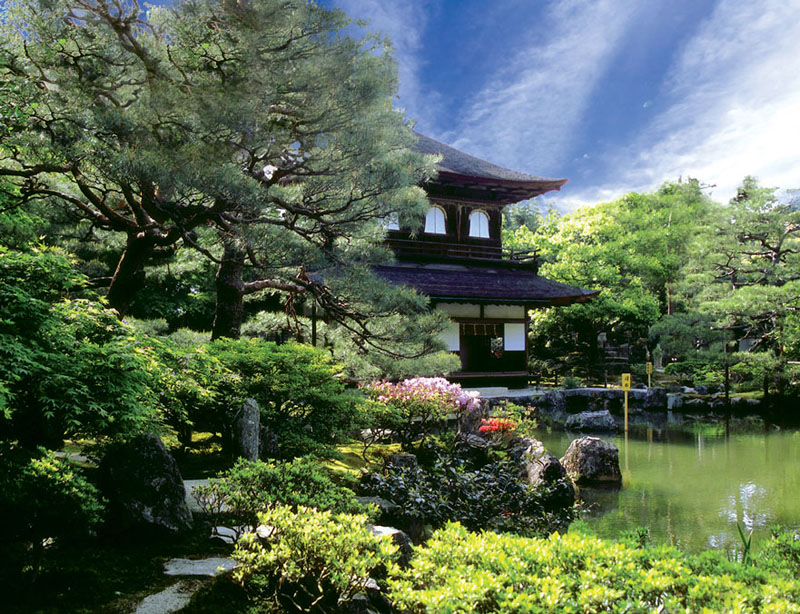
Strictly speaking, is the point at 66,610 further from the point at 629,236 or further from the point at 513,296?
the point at 629,236

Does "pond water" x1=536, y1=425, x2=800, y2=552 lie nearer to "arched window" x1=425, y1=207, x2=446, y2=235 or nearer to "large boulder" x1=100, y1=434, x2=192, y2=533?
"large boulder" x1=100, y1=434, x2=192, y2=533

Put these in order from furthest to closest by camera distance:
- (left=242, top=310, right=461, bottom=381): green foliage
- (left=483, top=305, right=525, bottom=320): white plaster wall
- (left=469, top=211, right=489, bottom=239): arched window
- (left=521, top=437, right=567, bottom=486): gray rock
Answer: (left=469, top=211, right=489, bottom=239): arched window, (left=483, top=305, right=525, bottom=320): white plaster wall, (left=242, top=310, right=461, bottom=381): green foliage, (left=521, top=437, right=567, bottom=486): gray rock

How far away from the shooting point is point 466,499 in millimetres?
5414

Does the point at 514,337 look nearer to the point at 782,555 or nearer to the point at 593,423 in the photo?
the point at 593,423

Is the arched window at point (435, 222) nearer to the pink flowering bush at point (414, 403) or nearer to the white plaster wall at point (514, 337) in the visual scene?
the white plaster wall at point (514, 337)

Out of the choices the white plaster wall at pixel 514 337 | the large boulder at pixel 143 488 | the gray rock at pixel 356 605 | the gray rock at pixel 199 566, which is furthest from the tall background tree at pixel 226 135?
the white plaster wall at pixel 514 337

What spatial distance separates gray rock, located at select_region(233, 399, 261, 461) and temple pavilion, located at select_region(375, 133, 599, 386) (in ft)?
33.4

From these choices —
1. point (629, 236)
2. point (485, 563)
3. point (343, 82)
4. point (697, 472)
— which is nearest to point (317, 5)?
point (343, 82)

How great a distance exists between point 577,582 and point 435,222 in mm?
16291

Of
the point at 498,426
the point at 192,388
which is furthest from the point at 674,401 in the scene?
the point at 192,388

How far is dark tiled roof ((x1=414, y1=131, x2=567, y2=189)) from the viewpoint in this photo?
688 inches

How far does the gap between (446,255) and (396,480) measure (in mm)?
12909

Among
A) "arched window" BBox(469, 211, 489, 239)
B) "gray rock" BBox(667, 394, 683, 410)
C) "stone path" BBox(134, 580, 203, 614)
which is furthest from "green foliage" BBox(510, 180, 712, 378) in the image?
"stone path" BBox(134, 580, 203, 614)

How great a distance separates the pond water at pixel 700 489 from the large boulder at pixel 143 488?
15.9 ft
